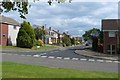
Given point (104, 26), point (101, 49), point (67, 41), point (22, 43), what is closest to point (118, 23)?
point (104, 26)

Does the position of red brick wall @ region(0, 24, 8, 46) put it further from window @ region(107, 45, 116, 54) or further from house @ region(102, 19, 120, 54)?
window @ region(107, 45, 116, 54)

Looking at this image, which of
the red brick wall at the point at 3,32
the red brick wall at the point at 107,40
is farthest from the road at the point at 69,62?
the red brick wall at the point at 3,32

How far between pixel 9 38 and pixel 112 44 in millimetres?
22133

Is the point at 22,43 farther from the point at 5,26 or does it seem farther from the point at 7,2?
the point at 7,2

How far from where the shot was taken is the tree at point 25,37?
5219 cm

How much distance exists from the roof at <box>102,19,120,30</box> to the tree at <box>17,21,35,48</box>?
14.0 m

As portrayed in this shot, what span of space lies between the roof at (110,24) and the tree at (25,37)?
552 inches

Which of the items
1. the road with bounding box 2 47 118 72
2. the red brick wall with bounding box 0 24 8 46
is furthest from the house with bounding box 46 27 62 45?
the road with bounding box 2 47 118 72

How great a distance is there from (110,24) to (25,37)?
1586 centimetres

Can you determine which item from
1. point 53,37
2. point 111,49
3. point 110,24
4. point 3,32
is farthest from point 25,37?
point 53,37

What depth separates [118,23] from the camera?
49.4 metres

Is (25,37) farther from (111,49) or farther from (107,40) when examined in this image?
(111,49)

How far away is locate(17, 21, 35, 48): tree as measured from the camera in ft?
171

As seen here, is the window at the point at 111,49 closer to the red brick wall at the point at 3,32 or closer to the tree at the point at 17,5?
the red brick wall at the point at 3,32
